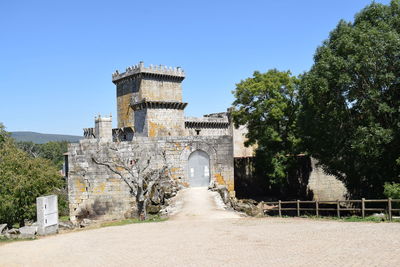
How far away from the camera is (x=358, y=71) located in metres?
19.8

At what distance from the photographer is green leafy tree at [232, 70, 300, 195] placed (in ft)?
97.9

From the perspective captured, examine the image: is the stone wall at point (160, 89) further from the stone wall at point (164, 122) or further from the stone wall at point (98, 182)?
the stone wall at point (98, 182)

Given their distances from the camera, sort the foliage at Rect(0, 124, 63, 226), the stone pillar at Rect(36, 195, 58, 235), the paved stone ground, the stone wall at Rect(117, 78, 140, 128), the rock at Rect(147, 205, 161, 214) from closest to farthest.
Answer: the paved stone ground, the stone pillar at Rect(36, 195, 58, 235), the rock at Rect(147, 205, 161, 214), the foliage at Rect(0, 124, 63, 226), the stone wall at Rect(117, 78, 140, 128)

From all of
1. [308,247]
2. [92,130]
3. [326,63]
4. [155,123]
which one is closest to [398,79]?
[326,63]

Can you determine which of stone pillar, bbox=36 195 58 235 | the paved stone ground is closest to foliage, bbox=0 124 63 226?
stone pillar, bbox=36 195 58 235

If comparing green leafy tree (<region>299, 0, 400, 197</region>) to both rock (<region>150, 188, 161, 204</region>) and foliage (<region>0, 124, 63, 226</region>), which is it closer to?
rock (<region>150, 188, 161, 204</region>)

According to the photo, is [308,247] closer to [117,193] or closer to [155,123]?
[117,193]

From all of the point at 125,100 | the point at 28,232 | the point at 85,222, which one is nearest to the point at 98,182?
Answer: the point at 85,222

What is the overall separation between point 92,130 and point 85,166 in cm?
3147

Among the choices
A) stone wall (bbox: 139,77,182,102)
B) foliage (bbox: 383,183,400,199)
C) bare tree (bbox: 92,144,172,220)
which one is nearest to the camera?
foliage (bbox: 383,183,400,199)

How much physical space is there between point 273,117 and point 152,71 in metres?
19.7

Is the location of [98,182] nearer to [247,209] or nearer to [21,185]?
[21,185]

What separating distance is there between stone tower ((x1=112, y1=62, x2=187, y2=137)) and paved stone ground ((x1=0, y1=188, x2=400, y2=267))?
29089mm

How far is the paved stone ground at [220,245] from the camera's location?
10.1 meters
